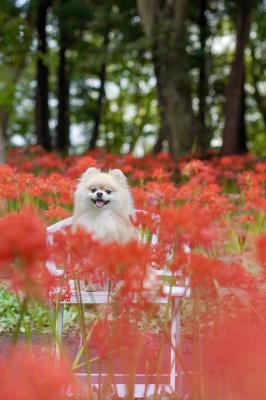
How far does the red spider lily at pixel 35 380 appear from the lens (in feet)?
7.34

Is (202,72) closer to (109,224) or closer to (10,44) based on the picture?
(10,44)

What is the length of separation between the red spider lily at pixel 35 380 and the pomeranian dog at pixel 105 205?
9.80ft

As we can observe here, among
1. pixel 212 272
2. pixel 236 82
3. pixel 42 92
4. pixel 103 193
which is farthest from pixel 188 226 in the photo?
pixel 42 92

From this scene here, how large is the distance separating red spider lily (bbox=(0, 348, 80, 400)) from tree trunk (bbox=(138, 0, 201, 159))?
11.5 m

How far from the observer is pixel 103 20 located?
1582 cm

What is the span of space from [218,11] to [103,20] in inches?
177

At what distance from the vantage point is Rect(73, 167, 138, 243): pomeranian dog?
5496mm

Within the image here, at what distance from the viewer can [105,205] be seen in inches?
219

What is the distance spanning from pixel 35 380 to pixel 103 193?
317 cm

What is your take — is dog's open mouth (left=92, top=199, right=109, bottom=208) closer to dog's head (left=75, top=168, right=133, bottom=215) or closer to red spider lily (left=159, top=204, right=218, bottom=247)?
dog's head (left=75, top=168, right=133, bottom=215)

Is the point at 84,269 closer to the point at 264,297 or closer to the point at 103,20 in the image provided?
the point at 264,297

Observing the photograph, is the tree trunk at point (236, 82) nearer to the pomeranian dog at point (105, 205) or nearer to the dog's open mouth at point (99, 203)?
the pomeranian dog at point (105, 205)

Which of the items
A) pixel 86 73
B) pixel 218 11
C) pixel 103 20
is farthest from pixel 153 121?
pixel 103 20

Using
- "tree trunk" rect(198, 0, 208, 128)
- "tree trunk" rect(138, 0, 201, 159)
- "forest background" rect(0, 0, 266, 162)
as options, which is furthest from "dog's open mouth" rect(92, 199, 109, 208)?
"tree trunk" rect(198, 0, 208, 128)
